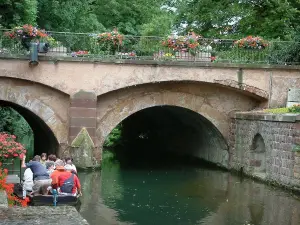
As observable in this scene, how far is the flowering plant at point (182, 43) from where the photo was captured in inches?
704

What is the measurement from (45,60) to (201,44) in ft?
18.1

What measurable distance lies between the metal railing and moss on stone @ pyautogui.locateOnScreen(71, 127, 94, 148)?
7.97 feet

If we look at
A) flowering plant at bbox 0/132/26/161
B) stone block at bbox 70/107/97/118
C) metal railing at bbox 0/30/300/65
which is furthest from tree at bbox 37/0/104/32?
flowering plant at bbox 0/132/26/161

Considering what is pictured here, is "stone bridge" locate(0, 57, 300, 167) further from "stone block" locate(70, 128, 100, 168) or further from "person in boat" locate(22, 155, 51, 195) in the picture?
"person in boat" locate(22, 155, 51, 195)

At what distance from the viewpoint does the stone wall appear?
14.2m

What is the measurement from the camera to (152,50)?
60.0 feet

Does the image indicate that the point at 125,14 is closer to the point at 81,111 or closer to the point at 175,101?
the point at 175,101

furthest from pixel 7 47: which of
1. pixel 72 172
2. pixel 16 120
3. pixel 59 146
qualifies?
pixel 16 120

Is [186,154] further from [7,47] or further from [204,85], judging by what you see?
[7,47]

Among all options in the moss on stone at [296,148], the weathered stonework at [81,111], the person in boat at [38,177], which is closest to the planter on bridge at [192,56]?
the weathered stonework at [81,111]

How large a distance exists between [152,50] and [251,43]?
3424mm

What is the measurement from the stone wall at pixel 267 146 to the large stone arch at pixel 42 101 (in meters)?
5.89

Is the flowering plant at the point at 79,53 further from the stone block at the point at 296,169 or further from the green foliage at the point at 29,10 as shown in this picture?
the stone block at the point at 296,169

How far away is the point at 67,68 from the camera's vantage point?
1719 centimetres
